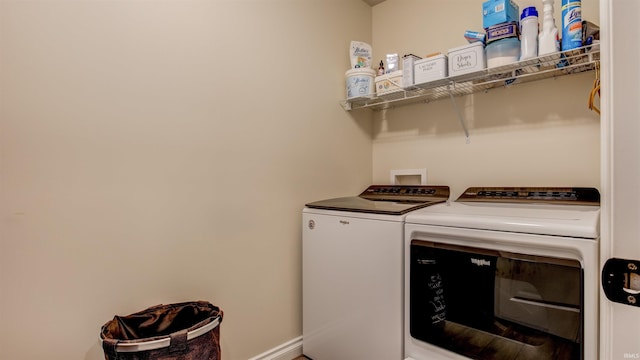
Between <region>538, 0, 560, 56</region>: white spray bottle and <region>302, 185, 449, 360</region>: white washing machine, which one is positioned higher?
<region>538, 0, 560, 56</region>: white spray bottle

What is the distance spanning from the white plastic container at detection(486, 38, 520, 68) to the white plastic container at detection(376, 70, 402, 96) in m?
0.50

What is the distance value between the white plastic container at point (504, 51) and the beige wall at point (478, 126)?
0.36 m

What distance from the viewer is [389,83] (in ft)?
6.13

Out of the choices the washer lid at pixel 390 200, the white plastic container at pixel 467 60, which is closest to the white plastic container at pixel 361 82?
the white plastic container at pixel 467 60

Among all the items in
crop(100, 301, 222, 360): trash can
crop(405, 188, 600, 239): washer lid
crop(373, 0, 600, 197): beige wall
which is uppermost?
crop(373, 0, 600, 197): beige wall

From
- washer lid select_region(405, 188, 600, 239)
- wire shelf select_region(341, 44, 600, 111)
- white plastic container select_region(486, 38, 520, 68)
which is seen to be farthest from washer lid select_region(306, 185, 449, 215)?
white plastic container select_region(486, 38, 520, 68)

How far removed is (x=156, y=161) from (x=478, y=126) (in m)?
1.71

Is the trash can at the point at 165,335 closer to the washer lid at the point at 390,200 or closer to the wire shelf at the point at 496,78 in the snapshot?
the washer lid at the point at 390,200

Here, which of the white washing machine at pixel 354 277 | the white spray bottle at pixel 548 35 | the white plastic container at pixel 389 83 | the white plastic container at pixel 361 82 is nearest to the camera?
the white spray bottle at pixel 548 35

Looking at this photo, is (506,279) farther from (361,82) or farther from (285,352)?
(361,82)

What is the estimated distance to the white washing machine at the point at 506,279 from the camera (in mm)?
988

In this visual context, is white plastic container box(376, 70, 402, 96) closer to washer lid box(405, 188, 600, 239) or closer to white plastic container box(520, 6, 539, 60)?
white plastic container box(520, 6, 539, 60)

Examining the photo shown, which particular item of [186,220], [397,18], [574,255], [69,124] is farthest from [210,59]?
[574,255]

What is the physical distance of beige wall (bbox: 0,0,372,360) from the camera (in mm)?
1048
